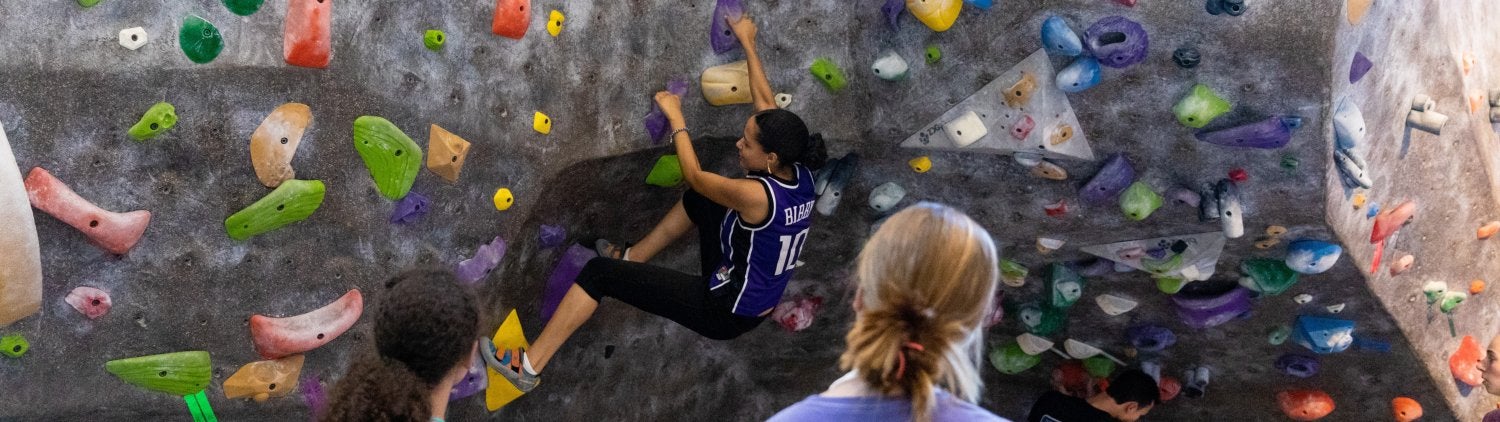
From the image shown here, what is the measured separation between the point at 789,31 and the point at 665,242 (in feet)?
2.40

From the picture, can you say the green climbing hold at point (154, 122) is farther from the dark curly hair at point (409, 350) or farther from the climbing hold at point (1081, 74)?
the climbing hold at point (1081, 74)

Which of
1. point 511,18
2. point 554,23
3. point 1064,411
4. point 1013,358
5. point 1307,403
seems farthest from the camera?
point 1013,358

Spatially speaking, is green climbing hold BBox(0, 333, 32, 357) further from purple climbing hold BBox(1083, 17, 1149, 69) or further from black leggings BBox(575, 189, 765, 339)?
purple climbing hold BBox(1083, 17, 1149, 69)

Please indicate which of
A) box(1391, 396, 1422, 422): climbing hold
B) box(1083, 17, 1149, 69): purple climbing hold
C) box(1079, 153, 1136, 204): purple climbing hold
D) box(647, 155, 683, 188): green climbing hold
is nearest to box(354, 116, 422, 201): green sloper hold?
box(647, 155, 683, 188): green climbing hold

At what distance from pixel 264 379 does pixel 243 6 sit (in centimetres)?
95

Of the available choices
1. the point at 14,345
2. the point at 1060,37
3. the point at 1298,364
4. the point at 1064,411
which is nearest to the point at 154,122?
the point at 14,345

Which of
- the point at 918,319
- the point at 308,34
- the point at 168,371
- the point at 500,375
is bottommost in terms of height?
the point at 500,375

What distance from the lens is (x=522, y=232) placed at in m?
3.83

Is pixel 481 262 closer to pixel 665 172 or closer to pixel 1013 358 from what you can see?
pixel 665 172

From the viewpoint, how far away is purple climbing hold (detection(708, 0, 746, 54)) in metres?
3.90

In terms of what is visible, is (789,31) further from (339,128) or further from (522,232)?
(339,128)

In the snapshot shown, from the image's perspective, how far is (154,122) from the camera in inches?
123

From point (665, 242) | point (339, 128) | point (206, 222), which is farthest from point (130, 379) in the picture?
point (665, 242)

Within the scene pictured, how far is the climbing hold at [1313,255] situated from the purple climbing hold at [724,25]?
1.75 metres
